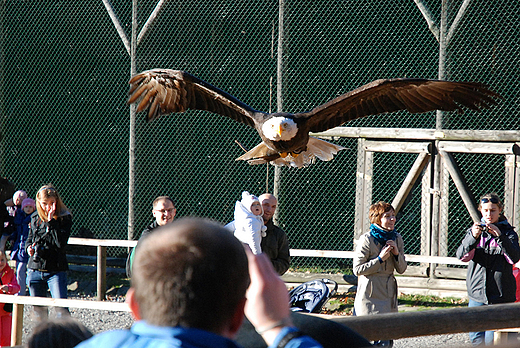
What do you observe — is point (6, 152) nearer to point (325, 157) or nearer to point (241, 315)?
point (325, 157)

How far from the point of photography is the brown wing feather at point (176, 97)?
20.1 ft

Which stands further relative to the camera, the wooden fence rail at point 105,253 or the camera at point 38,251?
the wooden fence rail at point 105,253

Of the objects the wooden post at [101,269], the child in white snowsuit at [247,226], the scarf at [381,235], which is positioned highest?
the child in white snowsuit at [247,226]

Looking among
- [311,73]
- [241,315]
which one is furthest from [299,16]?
[241,315]

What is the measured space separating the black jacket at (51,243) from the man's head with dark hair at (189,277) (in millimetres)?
5023

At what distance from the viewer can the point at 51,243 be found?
567 centimetres

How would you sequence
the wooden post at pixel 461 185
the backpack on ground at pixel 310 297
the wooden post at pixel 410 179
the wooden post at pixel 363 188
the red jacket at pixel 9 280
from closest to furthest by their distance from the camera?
1. the backpack on ground at pixel 310 297
2. the red jacket at pixel 9 280
3. the wooden post at pixel 461 185
4. the wooden post at pixel 410 179
5. the wooden post at pixel 363 188

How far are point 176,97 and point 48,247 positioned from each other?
205 centimetres

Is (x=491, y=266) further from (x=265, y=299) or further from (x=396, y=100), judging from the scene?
(x=265, y=299)

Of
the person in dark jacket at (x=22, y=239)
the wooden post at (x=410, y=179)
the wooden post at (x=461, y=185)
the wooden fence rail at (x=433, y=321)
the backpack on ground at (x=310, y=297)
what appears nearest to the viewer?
the wooden fence rail at (x=433, y=321)

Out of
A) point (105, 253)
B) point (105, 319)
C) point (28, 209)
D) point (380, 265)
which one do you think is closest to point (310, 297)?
point (380, 265)

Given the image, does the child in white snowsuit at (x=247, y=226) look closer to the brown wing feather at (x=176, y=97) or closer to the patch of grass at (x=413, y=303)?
the brown wing feather at (x=176, y=97)

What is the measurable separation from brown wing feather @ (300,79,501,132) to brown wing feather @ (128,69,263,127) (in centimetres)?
75

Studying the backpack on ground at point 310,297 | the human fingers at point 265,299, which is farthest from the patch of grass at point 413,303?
the human fingers at point 265,299
